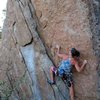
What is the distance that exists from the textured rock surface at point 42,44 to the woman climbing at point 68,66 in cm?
12

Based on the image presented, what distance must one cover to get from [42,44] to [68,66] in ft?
3.66

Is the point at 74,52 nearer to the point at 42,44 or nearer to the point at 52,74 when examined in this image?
the point at 52,74

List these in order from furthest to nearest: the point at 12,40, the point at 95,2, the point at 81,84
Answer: the point at 12,40 < the point at 81,84 < the point at 95,2

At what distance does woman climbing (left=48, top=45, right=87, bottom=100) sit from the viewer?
718 centimetres

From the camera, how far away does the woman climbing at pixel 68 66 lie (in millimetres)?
7176

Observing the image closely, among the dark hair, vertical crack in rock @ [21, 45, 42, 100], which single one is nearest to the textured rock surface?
vertical crack in rock @ [21, 45, 42, 100]

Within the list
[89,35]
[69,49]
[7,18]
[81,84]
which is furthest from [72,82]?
[7,18]

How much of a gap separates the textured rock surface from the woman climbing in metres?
0.12

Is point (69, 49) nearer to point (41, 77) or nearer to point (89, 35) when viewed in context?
point (89, 35)

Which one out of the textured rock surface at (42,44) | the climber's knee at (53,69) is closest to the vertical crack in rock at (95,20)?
the textured rock surface at (42,44)

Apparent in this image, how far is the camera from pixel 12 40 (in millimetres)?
9094

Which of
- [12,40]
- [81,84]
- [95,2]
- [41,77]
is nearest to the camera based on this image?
[95,2]

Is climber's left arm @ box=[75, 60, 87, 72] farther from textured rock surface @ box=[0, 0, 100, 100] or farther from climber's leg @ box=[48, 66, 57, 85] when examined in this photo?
climber's leg @ box=[48, 66, 57, 85]

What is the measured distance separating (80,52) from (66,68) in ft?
1.80
